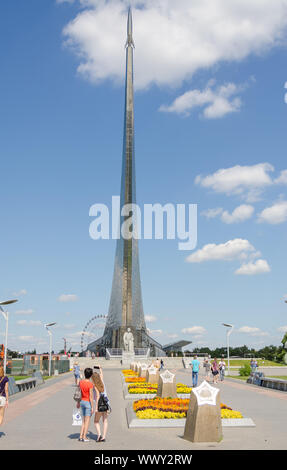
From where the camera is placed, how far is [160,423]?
441 inches

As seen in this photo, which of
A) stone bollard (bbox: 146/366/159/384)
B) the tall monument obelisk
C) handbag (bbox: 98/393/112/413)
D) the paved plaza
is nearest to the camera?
the paved plaza

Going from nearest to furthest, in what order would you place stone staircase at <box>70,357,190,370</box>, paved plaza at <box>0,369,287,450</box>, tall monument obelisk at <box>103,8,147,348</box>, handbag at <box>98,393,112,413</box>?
paved plaza at <box>0,369,287,450</box> → handbag at <box>98,393,112,413</box> → stone staircase at <box>70,357,190,370</box> → tall monument obelisk at <box>103,8,147,348</box>

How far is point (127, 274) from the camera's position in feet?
241

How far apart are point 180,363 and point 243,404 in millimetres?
39645

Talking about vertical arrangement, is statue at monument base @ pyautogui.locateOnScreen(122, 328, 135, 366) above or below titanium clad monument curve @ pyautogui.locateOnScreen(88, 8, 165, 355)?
below

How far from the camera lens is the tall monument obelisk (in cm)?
7288

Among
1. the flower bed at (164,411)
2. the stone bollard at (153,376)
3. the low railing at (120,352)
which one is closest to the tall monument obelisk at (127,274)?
the low railing at (120,352)

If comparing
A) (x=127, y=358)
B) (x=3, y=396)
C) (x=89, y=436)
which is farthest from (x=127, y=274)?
(x=89, y=436)

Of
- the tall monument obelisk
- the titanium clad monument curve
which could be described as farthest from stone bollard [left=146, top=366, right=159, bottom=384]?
the tall monument obelisk

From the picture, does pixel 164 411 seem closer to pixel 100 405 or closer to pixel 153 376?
pixel 100 405

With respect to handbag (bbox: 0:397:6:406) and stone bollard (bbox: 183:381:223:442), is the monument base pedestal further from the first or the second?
stone bollard (bbox: 183:381:223:442)

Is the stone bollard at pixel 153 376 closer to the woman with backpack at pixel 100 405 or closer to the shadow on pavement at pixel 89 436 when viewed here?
the shadow on pavement at pixel 89 436
